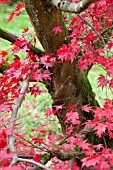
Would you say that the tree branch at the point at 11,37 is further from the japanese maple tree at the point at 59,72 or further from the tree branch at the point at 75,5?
the tree branch at the point at 75,5

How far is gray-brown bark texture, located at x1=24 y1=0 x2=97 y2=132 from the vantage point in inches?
95.5

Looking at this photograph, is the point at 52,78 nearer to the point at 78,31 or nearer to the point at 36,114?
the point at 78,31

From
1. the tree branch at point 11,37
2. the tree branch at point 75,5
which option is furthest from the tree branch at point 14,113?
the tree branch at point 75,5

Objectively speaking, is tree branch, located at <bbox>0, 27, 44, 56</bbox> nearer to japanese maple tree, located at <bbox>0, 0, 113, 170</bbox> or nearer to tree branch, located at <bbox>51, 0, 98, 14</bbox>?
japanese maple tree, located at <bbox>0, 0, 113, 170</bbox>

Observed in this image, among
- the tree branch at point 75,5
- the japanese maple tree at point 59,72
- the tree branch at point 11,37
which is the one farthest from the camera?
the tree branch at point 11,37

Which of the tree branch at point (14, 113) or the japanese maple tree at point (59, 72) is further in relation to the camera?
the japanese maple tree at point (59, 72)

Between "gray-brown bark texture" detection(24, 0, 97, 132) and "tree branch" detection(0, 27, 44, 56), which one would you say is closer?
"gray-brown bark texture" detection(24, 0, 97, 132)

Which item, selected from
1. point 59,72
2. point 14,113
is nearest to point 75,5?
point 14,113

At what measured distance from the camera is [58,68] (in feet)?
8.73

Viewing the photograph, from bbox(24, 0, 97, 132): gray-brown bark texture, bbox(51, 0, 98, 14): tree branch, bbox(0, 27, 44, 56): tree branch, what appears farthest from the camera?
bbox(0, 27, 44, 56): tree branch

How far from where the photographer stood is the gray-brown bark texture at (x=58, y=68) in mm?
2426

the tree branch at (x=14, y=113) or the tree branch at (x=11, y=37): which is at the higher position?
the tree branch at (x=11, y=37)

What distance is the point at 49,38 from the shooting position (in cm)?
253

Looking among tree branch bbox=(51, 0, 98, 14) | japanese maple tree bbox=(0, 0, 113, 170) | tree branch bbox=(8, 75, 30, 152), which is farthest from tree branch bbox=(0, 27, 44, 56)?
tree branch bbox=(51, 0, 98, 14)
